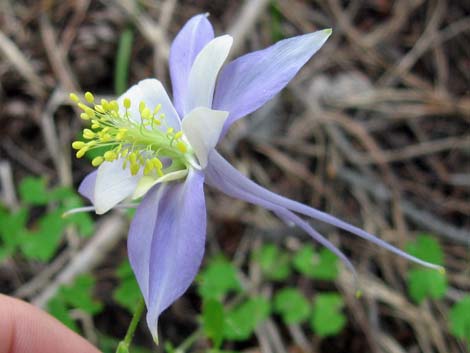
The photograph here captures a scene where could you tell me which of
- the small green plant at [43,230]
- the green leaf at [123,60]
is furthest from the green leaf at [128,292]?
the green leaf at [123,60]

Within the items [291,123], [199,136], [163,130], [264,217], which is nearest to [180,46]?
[163,130]

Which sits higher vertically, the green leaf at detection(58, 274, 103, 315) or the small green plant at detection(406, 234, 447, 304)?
the green leaf at detection(58, 274, 103, 315)

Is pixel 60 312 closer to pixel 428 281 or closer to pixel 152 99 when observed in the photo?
pixel 152 99

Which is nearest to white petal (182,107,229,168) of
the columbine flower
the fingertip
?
the columbine flower

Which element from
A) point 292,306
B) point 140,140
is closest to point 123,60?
point 292,306

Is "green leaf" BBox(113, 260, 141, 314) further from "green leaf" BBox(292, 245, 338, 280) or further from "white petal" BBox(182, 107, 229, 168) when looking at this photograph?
"white petal" BBox(182, 107, 229, 168)

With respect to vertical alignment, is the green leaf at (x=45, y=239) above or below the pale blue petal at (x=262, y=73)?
below

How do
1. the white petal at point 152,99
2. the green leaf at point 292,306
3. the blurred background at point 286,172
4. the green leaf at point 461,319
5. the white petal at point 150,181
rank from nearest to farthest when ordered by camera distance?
the white petal at point 150,181
the white petal at point 152,99
the green leaf at point 461,319
the green leaf at point 292,306
the blurred background at point 286,172

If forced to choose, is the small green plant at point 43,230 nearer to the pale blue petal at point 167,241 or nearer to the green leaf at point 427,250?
the pale blue petal at point 167,241
